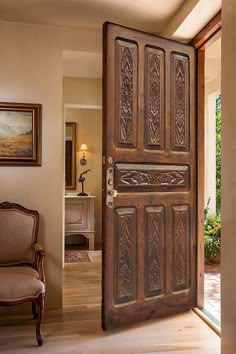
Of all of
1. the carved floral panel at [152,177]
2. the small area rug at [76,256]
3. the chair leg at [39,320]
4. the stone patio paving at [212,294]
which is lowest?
the small area rug at [76,256]

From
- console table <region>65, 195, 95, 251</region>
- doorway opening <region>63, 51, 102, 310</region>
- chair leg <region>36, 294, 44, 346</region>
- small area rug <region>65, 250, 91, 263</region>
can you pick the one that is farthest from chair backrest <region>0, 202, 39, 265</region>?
console table <region>65, 195, 95, 251</region>

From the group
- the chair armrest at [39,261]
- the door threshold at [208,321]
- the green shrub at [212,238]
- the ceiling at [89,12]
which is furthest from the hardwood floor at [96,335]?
the ceiling at [89,12]

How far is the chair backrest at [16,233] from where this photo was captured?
2.90m

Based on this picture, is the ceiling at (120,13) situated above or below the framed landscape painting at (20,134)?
above

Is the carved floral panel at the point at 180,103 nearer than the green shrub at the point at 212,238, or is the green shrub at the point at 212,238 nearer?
the carved floral panel at the point at 180,103

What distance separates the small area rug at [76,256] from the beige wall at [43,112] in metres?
1.94

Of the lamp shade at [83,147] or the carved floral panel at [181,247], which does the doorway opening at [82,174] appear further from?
the carved floral panel at [181,247]

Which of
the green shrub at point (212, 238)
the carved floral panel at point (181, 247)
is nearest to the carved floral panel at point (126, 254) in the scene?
the carved floral panel at point (181, 247)

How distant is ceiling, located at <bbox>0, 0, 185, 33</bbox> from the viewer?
2.81 meters

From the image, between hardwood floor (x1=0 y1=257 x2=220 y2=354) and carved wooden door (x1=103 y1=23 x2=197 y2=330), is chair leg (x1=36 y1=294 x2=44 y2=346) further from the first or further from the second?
carved wooden door (x1=103 y1=23 x2=197 y2=330)

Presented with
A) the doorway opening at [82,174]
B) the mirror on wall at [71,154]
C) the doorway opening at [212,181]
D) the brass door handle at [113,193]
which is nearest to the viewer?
the brass door handle at [113,193]

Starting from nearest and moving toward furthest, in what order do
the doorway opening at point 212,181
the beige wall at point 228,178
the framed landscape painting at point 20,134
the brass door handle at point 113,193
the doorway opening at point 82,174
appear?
1. the beige wall at point 228,178
2. the brass door handle at point 113,193
3. the framed landscape painting at point 20,134
4. the doorway opening at point 212,181
5. the doorway opening at point 82,174

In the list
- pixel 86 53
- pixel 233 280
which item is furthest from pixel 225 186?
pixel 86 53

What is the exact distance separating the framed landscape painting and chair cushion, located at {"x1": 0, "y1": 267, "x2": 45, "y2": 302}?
102 centimetres
